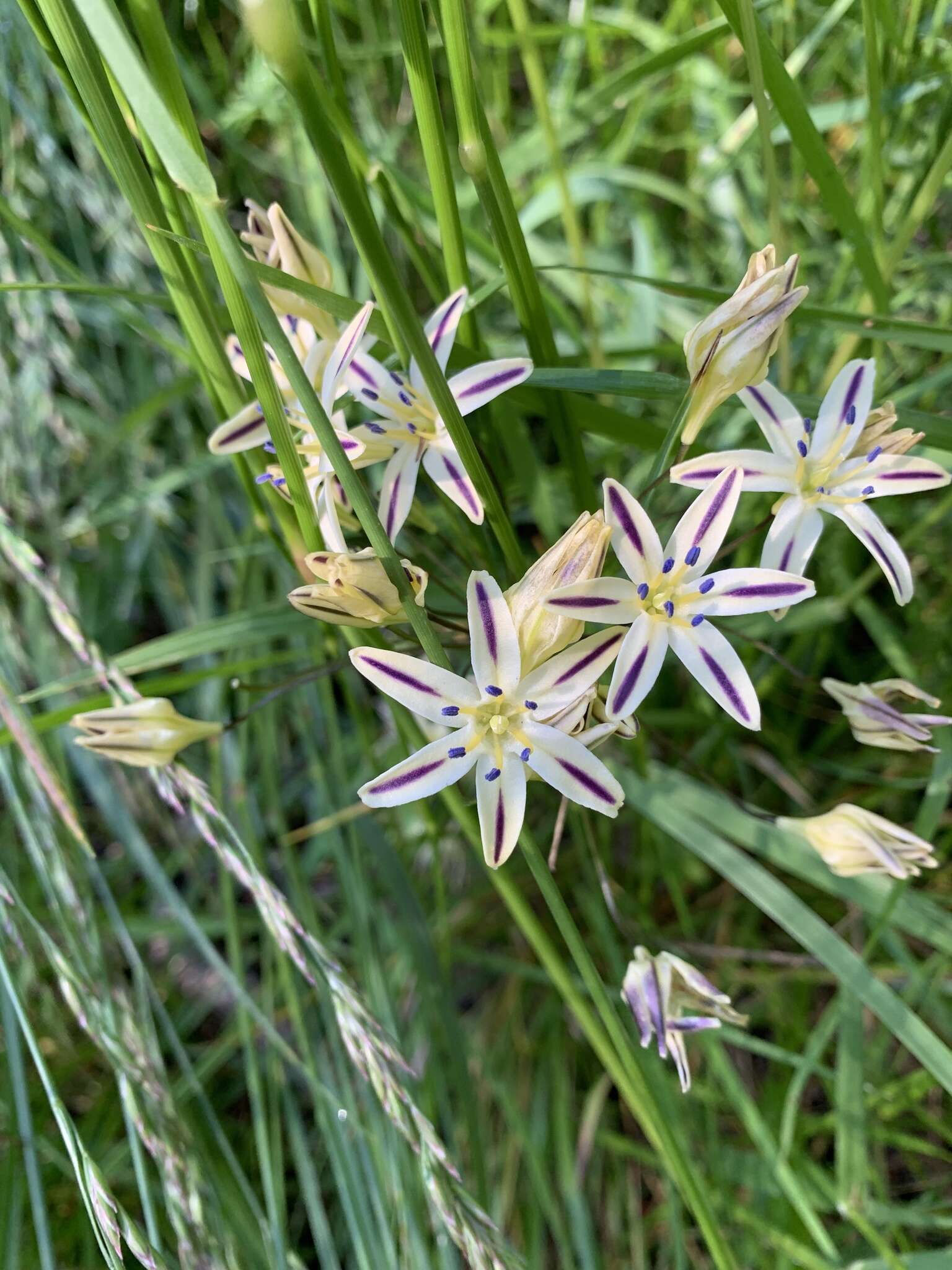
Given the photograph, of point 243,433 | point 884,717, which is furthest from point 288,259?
point 884,717

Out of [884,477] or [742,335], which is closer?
[742,335]

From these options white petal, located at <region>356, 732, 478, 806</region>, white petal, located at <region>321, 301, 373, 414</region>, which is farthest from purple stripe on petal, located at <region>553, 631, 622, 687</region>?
white petal, located at <region>321, 301, 373, 414</region>

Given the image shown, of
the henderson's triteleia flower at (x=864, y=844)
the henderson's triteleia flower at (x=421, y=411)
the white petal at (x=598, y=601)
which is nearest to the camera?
the white petal at (x=598, y=601)

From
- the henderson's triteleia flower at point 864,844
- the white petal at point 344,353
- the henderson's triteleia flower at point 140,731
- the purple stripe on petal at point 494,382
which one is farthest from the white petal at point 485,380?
the henderson's triteleia flower at point 864,844

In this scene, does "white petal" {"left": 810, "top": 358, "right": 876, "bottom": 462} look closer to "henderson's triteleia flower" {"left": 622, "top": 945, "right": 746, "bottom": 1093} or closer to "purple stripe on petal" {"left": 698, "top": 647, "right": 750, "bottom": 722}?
"purple stripe on petal" {"left": 698, "top": 647, "right": 750, "bottom": 722}

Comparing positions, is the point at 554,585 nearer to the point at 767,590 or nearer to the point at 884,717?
the point at 767,590

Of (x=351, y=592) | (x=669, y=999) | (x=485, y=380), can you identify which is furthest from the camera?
Result: (x=669, y=999)

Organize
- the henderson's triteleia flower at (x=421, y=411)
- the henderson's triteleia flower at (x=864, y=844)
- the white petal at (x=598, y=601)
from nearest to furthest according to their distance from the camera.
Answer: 1. the white petal at (x=598, y=601)
2. the henderson's triteleia flower at (x=421, y=411)
3. the henderson's triteleia flower at (x=864, y=844)

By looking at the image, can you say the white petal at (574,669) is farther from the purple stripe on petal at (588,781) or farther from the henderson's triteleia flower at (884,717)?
the henderson's triteleia flower at (884,717)

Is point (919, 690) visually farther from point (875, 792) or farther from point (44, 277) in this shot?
point (44, 277)
